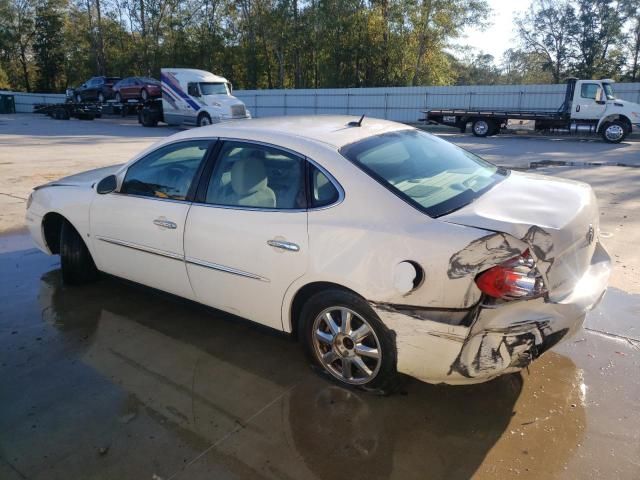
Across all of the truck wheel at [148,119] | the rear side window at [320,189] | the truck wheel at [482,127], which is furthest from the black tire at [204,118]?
the rear side window at [320,189]

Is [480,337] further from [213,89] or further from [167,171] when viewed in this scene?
[213,89]

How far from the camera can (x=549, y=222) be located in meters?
2.62

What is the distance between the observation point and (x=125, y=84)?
30.7 metres

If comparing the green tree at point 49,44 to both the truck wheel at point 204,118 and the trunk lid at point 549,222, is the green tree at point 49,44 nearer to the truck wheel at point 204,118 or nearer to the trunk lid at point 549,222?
the truck wheel at point 204,118

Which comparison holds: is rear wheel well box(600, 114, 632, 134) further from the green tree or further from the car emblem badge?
the green tree

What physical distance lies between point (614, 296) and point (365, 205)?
2.82m

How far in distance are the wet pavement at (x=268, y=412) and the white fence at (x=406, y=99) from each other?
2296cm

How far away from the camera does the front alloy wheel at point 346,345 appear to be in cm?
282

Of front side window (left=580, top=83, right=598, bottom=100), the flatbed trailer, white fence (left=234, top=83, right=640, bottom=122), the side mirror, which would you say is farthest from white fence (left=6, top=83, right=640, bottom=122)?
the side mirror

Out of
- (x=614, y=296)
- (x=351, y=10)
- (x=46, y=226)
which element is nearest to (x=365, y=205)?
(x=614, y=296)

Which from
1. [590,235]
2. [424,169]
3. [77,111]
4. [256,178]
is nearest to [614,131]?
[590,235]

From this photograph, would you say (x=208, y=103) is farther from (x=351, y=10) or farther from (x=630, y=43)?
(x=630, y=43)

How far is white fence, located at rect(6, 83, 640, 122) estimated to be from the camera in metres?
23.9

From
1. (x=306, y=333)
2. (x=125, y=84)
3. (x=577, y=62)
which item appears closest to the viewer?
(x=306, y=333)
